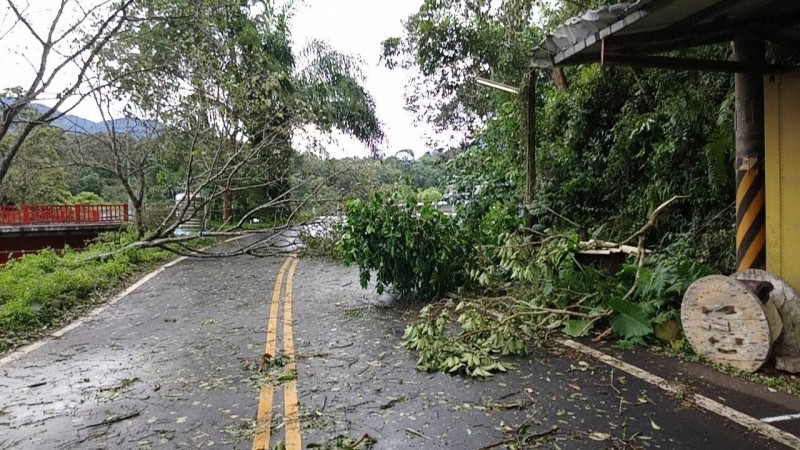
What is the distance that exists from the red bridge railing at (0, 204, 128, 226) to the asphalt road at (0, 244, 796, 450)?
19783 mm

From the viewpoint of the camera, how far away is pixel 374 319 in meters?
7.23

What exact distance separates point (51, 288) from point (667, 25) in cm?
935

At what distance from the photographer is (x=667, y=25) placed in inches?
211

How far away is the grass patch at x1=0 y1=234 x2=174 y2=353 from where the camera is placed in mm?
7109

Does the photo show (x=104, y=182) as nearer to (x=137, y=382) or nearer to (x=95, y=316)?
(x=95, y=316)

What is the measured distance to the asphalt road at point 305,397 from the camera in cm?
359

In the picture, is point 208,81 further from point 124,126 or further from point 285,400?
point 285,400

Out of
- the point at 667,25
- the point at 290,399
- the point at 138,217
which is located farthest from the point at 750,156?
the point at 138,217

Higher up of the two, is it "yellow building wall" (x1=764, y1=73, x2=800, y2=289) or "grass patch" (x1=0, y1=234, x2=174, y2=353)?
"yellow building wall" (x1=764, y1=73, x2=800, y2=289)

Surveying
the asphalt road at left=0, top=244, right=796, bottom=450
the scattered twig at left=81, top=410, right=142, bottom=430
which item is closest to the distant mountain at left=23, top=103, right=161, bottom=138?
the asphalt road at left=0, top=244, right=796, bottom=450

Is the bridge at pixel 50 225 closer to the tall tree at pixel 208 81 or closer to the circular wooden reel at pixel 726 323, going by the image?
the tall tree at pixel 208 81

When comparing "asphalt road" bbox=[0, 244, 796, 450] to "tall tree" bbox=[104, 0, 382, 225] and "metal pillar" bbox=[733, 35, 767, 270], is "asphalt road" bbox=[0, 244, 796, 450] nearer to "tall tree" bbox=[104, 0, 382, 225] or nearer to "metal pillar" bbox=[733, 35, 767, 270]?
"metal pillar" bbox=[733, 35, 767, 270]

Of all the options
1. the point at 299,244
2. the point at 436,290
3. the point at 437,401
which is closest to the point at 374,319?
the point at 436,290

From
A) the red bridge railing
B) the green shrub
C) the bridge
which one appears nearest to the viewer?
the green shrub
